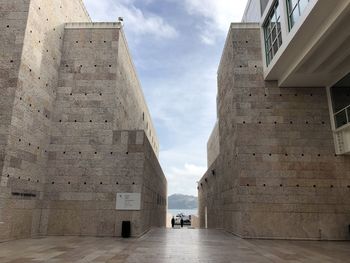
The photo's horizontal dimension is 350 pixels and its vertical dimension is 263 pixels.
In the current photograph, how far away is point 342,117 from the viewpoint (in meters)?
15.1

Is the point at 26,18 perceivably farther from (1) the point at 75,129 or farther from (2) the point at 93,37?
(1) the point at 75,129

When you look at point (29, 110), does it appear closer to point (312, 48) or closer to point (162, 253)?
point (162, 253)

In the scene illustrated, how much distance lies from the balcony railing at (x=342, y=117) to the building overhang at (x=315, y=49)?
1.78 metres

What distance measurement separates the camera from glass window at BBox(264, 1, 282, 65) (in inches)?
590

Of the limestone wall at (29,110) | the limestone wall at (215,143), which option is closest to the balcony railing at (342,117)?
the limestone wall at (215,143)

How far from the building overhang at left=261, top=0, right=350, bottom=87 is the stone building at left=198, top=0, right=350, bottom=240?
0.17 ft

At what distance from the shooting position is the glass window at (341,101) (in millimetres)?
14870

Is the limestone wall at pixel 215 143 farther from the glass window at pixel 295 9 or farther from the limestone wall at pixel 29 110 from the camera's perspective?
the limestone wall at pixel 29 110

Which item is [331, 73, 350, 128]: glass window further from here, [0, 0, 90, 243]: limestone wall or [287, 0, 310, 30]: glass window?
[0, 0, 90, 243]: limestone wall

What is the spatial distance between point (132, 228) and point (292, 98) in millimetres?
11124

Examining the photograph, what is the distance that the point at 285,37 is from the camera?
13773 millimetres

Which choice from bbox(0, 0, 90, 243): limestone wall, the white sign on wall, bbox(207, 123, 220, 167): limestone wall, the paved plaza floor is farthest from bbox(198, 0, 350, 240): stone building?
bbox(207, 123, 220, 167): limestone wall

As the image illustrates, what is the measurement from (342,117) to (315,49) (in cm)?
452

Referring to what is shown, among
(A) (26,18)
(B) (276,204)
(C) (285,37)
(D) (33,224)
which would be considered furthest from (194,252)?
(A) (26,18)
